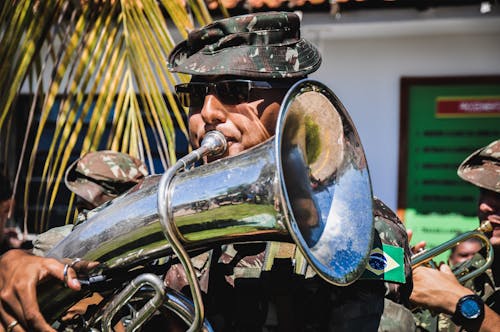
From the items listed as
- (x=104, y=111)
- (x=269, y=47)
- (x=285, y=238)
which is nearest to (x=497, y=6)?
(x=104, y=111)

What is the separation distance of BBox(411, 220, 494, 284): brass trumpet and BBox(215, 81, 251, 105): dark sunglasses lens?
125 cm

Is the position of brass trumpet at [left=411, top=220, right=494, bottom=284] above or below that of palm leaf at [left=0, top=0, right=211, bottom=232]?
below

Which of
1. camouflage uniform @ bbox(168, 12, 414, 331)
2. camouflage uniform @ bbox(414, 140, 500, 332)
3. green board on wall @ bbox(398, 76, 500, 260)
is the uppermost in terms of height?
camouflage uniform @ bbox(168, 12, 414, 331)

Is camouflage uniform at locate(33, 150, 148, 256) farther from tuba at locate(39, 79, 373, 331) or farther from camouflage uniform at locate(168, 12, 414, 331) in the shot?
tuba at locate(39, 79, 373, 331)

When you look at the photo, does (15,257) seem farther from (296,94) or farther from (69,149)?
(69,149)

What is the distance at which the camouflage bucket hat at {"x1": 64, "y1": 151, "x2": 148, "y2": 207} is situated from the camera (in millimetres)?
3410

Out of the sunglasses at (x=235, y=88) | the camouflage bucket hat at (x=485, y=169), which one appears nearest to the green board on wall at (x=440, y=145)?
the camouflage bucket hat at (x=485, y=169)

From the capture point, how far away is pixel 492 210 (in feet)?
9.85

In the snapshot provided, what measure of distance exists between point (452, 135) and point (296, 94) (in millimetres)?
4360

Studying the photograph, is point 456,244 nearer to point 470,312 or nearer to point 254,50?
point 470,312

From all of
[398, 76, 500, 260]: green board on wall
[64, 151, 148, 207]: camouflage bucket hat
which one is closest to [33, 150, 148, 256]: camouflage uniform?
[64, 151, 148, 207]: camouflage bucket hat

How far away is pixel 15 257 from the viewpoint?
4.90 feet

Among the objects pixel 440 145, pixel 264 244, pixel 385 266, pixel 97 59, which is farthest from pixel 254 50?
pixel 440 145

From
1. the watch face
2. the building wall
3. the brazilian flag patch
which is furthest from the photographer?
the building wall
